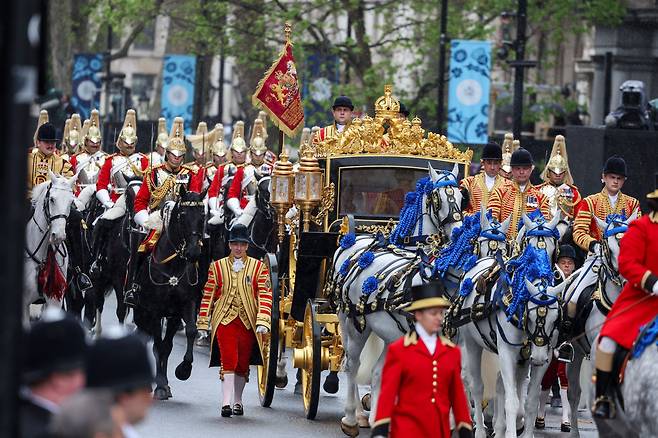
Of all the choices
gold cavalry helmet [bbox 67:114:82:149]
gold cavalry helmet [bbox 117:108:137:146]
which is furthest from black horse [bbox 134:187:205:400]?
gold cavalry helmet [bbox 67:114:82:149]

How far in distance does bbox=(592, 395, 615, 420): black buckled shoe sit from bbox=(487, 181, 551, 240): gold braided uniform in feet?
18.1

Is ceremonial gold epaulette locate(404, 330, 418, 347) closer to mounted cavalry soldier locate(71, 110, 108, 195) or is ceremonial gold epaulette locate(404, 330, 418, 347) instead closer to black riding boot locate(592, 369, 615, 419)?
black riding boot locate(592, 369, 615, 419)

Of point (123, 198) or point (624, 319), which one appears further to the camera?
point (123, 198)

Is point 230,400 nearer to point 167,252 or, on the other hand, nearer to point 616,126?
point 167,252

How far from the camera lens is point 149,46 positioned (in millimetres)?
99750

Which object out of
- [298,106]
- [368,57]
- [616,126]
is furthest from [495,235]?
[368,57]

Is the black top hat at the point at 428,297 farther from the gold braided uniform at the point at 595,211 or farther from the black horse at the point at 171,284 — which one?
the black horse at the point at 171,284

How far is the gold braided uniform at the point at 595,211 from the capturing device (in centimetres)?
1495

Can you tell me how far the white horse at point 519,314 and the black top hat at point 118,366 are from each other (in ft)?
22.7

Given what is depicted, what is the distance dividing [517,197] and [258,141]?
7067mm

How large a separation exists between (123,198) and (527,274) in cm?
839

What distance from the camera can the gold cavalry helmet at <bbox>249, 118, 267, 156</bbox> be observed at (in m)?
22.4

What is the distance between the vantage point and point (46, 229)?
56.2 ft

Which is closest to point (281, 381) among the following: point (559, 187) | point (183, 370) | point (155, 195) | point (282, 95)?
point (183, 370)
